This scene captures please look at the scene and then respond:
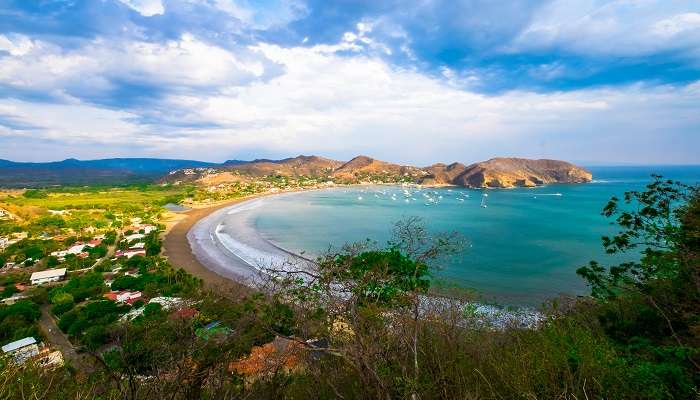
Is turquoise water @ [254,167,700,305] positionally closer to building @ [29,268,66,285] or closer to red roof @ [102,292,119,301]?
red roof @ [102,292,119,301]

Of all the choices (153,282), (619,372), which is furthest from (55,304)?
(619,372)

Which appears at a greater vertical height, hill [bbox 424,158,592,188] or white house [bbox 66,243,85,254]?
hill [bbox 424,158,592,188]

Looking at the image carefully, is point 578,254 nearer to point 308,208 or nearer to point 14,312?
point 14,312

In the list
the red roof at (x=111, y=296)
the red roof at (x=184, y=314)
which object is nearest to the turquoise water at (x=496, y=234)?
the red roof at (x=184, y=314)

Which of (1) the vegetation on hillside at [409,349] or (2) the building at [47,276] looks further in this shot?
(2) the building at [47,276]

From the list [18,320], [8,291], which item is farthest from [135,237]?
[18,320]

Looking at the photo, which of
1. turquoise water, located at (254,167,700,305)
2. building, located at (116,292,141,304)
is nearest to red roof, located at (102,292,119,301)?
building, located at (116,292,141,304)

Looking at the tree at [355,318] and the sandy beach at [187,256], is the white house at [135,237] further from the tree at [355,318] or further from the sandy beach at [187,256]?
the tree at [355,318]
